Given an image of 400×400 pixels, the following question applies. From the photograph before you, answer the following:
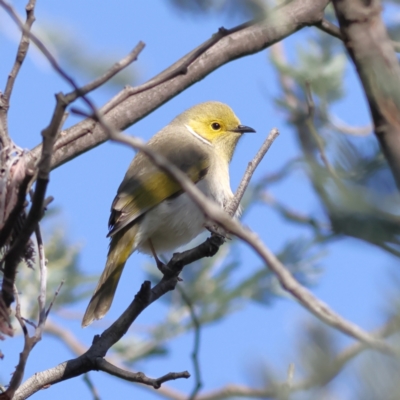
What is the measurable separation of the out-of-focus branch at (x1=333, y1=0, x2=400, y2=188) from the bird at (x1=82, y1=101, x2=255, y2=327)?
2.78 m

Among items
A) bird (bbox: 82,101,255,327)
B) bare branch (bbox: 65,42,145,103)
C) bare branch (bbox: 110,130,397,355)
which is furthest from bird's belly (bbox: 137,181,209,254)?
bare branch (bbox: 110,130,397,355)

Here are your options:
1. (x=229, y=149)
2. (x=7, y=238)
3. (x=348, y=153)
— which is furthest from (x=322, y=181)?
(x=229, y=149)

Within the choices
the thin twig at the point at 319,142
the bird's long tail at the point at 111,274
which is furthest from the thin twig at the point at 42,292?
the bird's long tail at the point at 111,274

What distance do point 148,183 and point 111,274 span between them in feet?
2.48

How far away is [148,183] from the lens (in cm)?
454

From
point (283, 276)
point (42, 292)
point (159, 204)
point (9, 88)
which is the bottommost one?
point (283, 276)

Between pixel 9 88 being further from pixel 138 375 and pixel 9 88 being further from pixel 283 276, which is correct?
Result: pixel 283 276

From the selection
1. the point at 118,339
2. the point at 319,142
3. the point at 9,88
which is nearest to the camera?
the point at 319,142

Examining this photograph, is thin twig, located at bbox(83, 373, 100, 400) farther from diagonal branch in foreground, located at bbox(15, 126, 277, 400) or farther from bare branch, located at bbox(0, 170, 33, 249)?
bare branch, located at bbox(0, 170, 33, 249)

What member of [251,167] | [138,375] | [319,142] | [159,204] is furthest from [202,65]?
[319,142]

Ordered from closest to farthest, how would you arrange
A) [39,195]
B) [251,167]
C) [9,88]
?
[39,195], [9,88], [251,167]

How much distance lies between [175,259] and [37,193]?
1299 millimetres

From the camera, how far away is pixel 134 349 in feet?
15.1

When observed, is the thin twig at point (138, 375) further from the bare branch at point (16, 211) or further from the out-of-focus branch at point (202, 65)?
the out-of-focus branch at point (202, 65)
